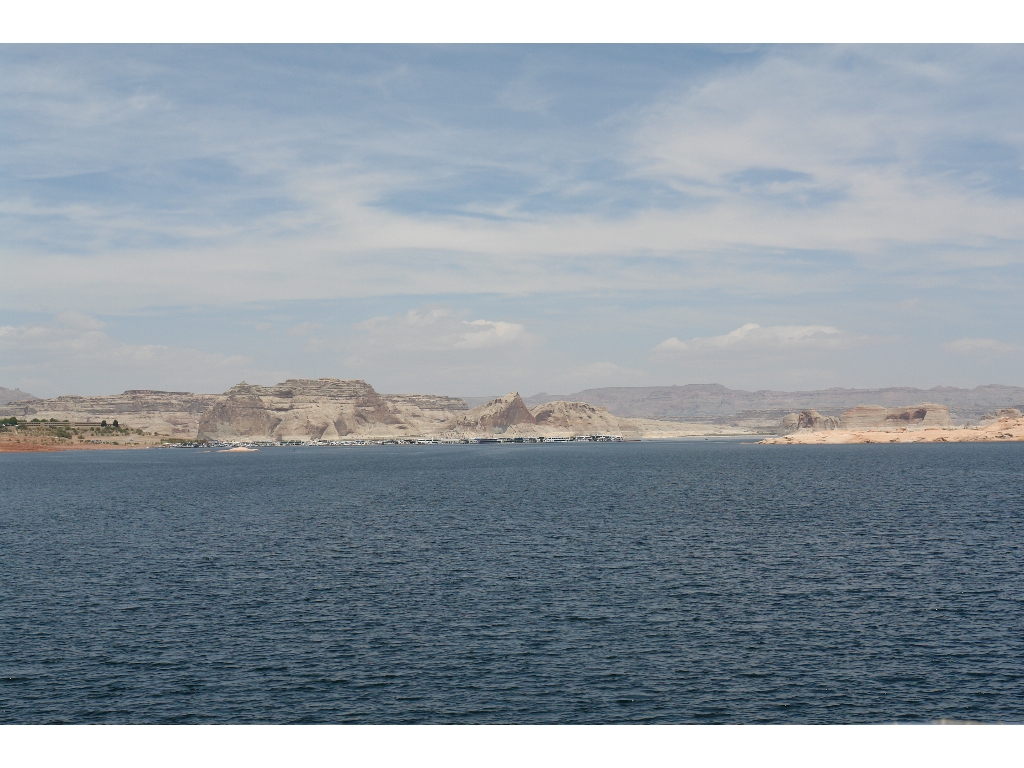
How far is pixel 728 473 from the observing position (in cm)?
17638

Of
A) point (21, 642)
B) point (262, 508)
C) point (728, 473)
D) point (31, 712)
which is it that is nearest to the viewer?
point (31, 712)

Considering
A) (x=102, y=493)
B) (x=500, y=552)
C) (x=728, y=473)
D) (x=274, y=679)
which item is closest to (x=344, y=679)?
(x=274, y=679)

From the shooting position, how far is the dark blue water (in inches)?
1341

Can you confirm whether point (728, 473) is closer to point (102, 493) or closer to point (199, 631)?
point (102, 493)

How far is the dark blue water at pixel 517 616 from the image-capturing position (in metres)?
34.1

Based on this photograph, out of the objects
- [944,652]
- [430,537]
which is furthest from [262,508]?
[944,652]

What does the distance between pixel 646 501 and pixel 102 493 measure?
86239 millimetres

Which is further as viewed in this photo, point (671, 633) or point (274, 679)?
point (671, 633)

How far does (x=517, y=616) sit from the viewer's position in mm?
47281

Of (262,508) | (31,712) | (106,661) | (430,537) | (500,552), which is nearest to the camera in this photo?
(31,712)

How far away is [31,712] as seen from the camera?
33.3 meters

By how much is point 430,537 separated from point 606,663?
4192cm

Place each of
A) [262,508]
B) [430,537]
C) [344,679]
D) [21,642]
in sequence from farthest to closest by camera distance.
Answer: [262,508], [430,537], [21,642], [344,679]

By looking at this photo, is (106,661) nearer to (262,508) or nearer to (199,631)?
(199,631)
